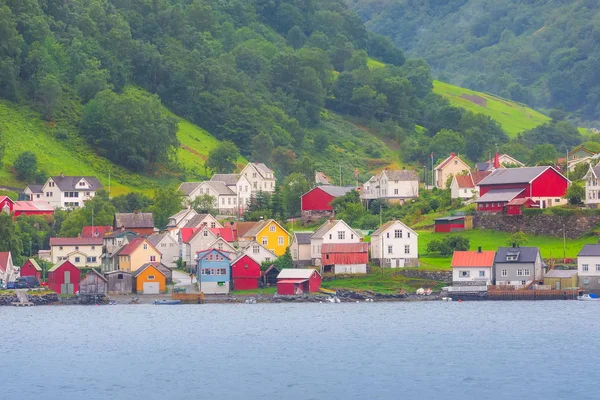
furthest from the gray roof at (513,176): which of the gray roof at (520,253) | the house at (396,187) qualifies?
the gray roof at (520,253)

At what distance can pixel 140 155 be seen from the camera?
15275 centimetres

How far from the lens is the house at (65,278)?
98.4m

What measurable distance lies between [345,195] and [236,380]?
73.3 m

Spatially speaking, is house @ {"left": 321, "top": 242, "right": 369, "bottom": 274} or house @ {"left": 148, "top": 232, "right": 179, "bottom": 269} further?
house @ {"left": 148, "top": 232, "right": 179, "bottom": 269}

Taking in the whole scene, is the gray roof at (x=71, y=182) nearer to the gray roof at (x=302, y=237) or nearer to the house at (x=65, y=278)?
the house at (x=65, y=278)

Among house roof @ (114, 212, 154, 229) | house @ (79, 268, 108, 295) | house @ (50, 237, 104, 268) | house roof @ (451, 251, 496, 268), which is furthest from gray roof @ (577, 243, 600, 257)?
house roof @ (114, 212, 154, 229)

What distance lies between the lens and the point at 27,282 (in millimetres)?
100000

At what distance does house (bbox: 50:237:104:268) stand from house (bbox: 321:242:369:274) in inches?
753

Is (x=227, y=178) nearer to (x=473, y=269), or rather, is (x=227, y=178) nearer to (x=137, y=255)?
(x=137, y=255)

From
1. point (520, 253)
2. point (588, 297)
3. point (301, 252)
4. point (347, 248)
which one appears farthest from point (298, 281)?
point (588, 297)

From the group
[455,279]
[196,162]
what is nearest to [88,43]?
[196,162]

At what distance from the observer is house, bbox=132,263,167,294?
3871 inches

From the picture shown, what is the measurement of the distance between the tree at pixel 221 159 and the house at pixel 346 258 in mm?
56065

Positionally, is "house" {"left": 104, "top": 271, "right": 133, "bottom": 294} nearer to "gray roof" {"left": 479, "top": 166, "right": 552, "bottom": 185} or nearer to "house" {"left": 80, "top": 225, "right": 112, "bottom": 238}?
"house" {"left": 80, "top": 225, "right": 112, "bottom": 238}
